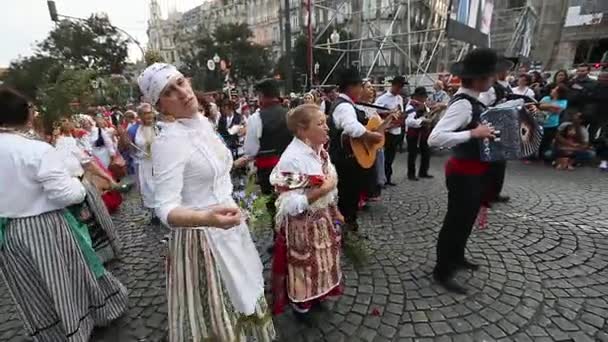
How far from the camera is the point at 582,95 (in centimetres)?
659

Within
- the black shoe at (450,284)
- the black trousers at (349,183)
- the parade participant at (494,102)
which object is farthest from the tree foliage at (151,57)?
the black shoe at (450,284)

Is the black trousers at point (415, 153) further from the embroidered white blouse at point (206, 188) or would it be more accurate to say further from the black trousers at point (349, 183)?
the embroidered white blouse at point (206, 188)

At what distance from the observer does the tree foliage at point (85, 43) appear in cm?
3619

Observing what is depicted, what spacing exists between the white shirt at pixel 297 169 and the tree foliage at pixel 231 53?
41501mm

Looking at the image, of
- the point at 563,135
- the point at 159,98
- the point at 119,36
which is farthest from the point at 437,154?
the point at 119,36

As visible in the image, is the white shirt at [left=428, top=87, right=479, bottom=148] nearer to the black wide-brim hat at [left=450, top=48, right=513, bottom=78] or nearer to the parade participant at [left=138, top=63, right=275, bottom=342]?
Result: the black wide-brim hat at [left=450, top=48, right=513, bottom=78]

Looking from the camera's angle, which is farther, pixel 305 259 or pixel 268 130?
pixel 268 130

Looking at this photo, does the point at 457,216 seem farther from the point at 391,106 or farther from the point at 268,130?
the point at 391,106

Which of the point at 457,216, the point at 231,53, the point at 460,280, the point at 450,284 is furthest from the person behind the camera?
the point at 231,53

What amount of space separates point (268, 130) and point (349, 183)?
119 cm

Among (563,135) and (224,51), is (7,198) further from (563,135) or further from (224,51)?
(224,51)

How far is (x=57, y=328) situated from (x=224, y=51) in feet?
142

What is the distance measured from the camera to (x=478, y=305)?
266 centimetres

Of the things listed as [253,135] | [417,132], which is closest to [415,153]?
[417,132]
